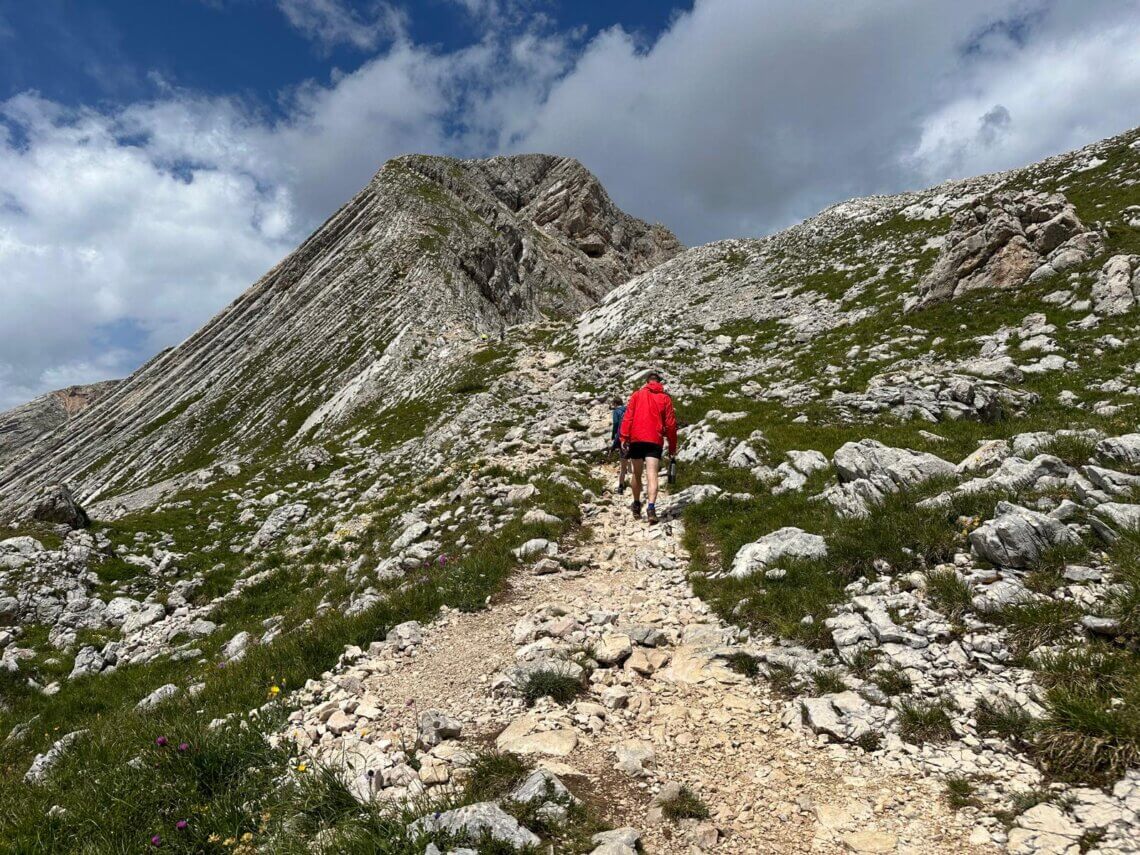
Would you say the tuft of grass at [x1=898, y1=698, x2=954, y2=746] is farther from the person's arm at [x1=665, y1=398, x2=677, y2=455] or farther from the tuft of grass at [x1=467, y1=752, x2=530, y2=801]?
the person's arm at [x1=665, y1=398, x2=677, y2=455]

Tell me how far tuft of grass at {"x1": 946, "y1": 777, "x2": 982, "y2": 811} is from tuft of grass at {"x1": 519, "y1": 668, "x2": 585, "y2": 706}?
3755 millimetres

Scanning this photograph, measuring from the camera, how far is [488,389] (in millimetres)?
30062

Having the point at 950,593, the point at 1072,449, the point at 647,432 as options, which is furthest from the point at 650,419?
the point at 950,593

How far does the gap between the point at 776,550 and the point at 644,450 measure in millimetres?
5304

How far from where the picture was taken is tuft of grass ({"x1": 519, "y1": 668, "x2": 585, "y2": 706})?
6.54 m

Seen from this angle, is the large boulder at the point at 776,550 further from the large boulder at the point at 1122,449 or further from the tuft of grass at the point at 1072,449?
the large boulder at the point at 1122,449

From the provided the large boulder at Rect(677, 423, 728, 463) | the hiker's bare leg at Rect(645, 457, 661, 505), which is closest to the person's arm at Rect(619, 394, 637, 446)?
the hiker's bare leg at Rect(645, 457, 661, 505)

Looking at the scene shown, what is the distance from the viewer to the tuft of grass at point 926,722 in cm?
493

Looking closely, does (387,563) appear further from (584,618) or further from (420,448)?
(420,448)

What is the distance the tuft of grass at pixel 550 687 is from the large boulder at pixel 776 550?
11.7 ft

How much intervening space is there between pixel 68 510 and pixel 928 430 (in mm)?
27067

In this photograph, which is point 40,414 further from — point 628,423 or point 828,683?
point 828,683

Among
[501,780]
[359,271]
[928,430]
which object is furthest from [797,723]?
[359,271]

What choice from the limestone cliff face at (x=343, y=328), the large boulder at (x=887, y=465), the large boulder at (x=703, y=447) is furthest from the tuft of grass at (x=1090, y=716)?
the limestone cliff face at (x=343, y=328)
